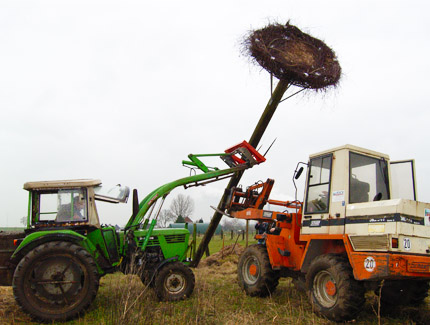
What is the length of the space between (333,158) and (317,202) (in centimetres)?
89

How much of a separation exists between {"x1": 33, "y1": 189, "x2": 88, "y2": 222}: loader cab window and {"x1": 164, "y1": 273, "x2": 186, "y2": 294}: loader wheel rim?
6.70 ft

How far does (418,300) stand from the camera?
726 cm

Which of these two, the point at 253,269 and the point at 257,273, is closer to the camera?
the point at 257,273

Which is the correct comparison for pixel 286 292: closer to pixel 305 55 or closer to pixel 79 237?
pixel 79 237

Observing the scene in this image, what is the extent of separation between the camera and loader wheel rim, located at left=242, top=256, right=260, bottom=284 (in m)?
8.72

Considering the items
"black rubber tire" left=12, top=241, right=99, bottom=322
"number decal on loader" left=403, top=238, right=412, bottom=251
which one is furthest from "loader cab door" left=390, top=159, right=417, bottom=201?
"black rubber tire" left=12, top=241, right=99, bottom=322

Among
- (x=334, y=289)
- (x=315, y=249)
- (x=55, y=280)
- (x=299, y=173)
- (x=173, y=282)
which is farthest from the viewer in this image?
(x=173, y=282)

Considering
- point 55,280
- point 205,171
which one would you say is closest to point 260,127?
point 205,171

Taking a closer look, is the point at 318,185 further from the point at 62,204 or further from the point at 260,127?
the point at 62,204

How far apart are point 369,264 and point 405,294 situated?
73.4 inches

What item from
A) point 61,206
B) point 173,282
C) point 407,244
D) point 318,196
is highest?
point 318,196

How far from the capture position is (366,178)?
7.24 meters

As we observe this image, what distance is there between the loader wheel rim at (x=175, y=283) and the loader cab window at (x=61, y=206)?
204cm

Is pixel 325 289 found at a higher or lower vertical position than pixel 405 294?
higher
